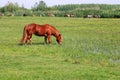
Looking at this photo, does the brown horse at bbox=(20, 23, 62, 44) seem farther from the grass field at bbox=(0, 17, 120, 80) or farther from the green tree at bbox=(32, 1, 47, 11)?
the green tree at bbox=(32, 1, 47, 11)

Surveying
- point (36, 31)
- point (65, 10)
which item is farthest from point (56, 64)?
point (65, 10)

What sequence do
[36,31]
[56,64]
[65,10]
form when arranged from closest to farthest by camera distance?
[56,64] → [36,31] → [65,10]

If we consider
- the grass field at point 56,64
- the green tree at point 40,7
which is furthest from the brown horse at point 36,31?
the green tree at point 40,7

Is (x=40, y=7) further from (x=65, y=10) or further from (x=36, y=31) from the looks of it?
(x=36, y=31)

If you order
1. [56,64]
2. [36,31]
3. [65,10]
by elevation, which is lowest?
[65,10]

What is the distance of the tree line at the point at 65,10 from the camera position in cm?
8029

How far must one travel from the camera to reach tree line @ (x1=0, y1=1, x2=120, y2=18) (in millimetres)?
80287

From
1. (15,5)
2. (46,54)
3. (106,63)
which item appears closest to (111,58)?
(106,63)

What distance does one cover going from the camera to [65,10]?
378 feet

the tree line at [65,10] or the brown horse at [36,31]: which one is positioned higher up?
the brown horse at [36,31]

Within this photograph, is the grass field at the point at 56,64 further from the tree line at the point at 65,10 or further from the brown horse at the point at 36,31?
the tree line at the point at 65,10

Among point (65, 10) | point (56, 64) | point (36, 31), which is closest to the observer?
point (56, 64)

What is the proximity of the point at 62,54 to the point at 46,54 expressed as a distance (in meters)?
0.82

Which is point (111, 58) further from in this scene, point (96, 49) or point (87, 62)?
point (96, 49)
